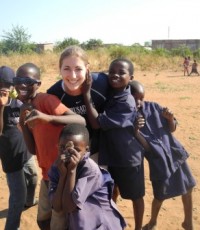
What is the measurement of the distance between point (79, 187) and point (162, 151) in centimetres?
114

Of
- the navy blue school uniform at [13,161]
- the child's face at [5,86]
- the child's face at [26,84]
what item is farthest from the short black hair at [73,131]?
the navy blue school uniform at [13,161]

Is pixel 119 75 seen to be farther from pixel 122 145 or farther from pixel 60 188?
pixel 60 188

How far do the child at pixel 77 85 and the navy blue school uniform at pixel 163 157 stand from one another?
51 centimetres

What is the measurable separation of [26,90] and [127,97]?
733 mm

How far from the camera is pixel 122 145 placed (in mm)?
2609

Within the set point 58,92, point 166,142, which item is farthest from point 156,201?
point 58,92

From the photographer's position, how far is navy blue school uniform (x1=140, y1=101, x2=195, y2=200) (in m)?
2.83

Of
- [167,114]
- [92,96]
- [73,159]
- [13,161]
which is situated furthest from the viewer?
[13,161]

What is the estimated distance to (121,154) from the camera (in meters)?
2.63

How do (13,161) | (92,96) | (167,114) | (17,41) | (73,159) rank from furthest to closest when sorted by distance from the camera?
(17,41) → (13,161) → (167,114) → (92,96) → (73,159)

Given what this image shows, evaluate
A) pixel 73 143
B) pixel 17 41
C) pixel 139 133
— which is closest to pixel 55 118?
pixel 73 143

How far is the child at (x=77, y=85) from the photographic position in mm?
2197

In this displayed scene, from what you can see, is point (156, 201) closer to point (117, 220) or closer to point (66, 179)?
point (117, 220)

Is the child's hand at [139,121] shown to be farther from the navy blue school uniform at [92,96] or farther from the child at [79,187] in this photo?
the child at [79,187]
